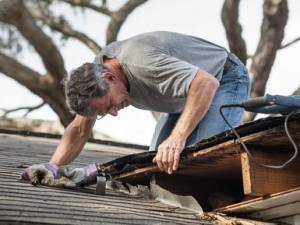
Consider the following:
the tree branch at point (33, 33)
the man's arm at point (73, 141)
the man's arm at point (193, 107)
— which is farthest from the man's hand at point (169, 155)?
the tree branch at point (33, 33)

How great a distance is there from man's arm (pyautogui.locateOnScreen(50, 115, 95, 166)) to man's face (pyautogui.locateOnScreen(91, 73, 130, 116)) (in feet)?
1.41

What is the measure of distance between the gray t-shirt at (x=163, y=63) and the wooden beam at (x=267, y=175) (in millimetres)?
545

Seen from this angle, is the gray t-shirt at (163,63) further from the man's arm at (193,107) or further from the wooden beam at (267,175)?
the wooden beam at (267,175)

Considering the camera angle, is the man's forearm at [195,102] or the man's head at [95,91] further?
the man's head at [95,91]

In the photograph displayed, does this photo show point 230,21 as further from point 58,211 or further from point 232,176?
point 58,211

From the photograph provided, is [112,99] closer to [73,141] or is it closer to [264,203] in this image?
[73,141]

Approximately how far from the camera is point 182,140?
9.48 ft

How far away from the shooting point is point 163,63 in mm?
3109

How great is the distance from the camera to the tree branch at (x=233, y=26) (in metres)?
9.44

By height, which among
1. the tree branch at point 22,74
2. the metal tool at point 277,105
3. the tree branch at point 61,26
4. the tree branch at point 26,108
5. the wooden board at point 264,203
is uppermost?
the metal tool at point 277,105

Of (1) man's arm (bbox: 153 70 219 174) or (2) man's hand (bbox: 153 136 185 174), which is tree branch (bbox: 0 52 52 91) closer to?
(1) man's arm (bbox: 153 70 219 174)

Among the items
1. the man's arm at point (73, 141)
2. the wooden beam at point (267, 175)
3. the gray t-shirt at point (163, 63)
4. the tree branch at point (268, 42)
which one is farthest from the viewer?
the tree branch at point (268, 42)

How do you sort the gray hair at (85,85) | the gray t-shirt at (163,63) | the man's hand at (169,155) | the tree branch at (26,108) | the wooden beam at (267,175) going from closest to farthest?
the wooden beam at (267,175), the man's hand at (169,155), the gray t-shirt at (163,63), the gray hair at (85,85), the tree branch at (26,108)

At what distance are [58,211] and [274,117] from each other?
2.72 feet
